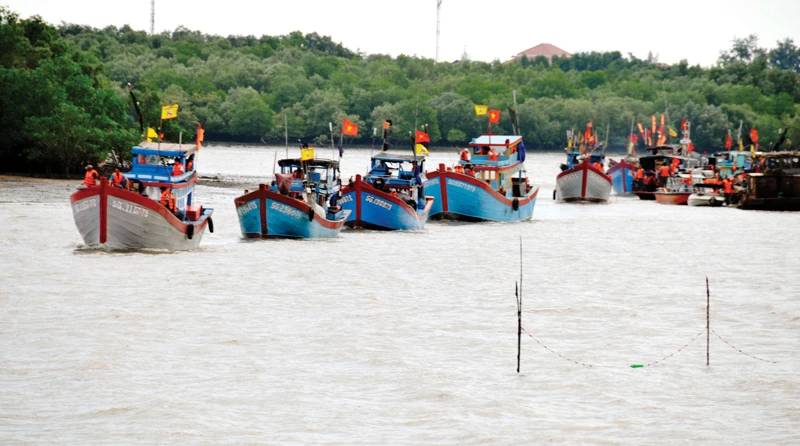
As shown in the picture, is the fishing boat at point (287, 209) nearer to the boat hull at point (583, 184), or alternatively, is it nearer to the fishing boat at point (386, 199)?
the fishing boat at point (386, 199)

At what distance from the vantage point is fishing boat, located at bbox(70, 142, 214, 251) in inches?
1282

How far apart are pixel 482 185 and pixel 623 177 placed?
141 ft

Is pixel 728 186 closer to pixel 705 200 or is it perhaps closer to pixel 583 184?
pixel 705 200

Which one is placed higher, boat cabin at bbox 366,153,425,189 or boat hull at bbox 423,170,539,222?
boat cabin at bbox 366,153,425,189

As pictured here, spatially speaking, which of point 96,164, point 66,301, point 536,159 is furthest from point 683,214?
point 536,159

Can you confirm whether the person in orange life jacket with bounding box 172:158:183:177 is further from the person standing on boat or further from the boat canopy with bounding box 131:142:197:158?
the person standing on boat

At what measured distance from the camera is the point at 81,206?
32875mm

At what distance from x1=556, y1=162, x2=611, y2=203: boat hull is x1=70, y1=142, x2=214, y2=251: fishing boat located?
38.9m

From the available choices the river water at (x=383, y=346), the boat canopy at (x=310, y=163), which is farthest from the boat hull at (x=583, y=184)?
the river water at (x=383, y=346)

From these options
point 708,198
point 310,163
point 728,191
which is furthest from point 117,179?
point 728,191

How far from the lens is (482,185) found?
2019 inches

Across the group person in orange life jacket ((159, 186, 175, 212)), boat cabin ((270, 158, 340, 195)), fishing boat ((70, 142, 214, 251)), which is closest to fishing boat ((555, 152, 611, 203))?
boat cabin ((270, 158, 340, 195))

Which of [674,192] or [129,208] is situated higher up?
[129,208]

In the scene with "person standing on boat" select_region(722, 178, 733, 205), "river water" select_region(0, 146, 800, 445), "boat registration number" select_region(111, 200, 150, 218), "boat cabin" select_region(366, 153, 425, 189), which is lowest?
"river water" select_region(0, 146, 800, 445)
